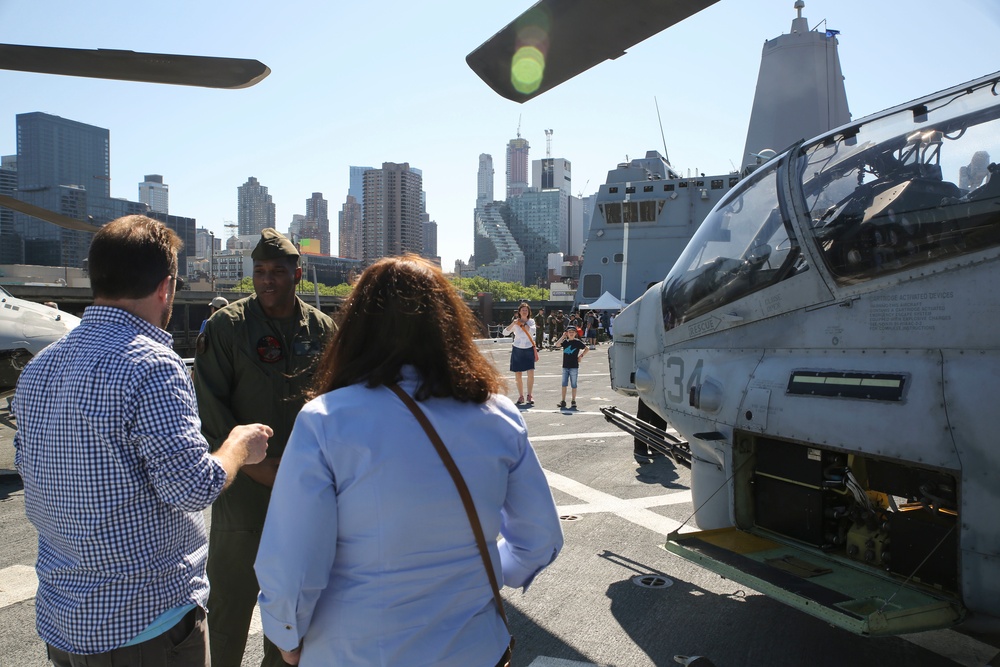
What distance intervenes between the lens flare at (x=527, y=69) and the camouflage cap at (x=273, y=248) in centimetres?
144

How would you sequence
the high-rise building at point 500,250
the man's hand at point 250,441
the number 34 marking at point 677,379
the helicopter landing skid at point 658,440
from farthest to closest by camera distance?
the high-rise building at point 500,250 < the helicopter landing skid at point 658,440 < the number 34 marking at point 677,379 < the man's hand at point 250,441

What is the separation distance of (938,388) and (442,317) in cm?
246

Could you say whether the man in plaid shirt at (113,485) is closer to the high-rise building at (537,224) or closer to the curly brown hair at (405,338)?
the curly brown hair at (405,338)

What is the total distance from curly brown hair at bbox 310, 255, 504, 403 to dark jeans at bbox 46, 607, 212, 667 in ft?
2.63

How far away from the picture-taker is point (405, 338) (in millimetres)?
1718

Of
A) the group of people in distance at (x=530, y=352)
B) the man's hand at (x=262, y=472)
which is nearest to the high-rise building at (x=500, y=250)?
the group of people in distance at (x=530, y=352)

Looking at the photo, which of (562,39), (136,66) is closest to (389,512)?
(562,39)

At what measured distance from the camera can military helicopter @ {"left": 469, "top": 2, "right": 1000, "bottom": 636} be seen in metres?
2.90

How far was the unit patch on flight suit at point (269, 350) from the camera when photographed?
10.1 feet

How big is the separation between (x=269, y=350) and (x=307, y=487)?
1727 millimetres

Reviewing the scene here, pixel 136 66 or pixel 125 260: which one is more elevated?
pixel 136 66

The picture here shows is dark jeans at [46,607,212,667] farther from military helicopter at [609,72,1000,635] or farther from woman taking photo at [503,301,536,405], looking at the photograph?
woman taking photo at [503,301,536,405]

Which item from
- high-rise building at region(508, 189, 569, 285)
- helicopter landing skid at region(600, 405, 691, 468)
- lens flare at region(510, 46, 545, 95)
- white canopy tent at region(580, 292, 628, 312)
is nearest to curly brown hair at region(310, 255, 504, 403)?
lens flare at region(510, 46, 545, 95)

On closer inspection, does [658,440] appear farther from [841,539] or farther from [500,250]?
[500,250]
